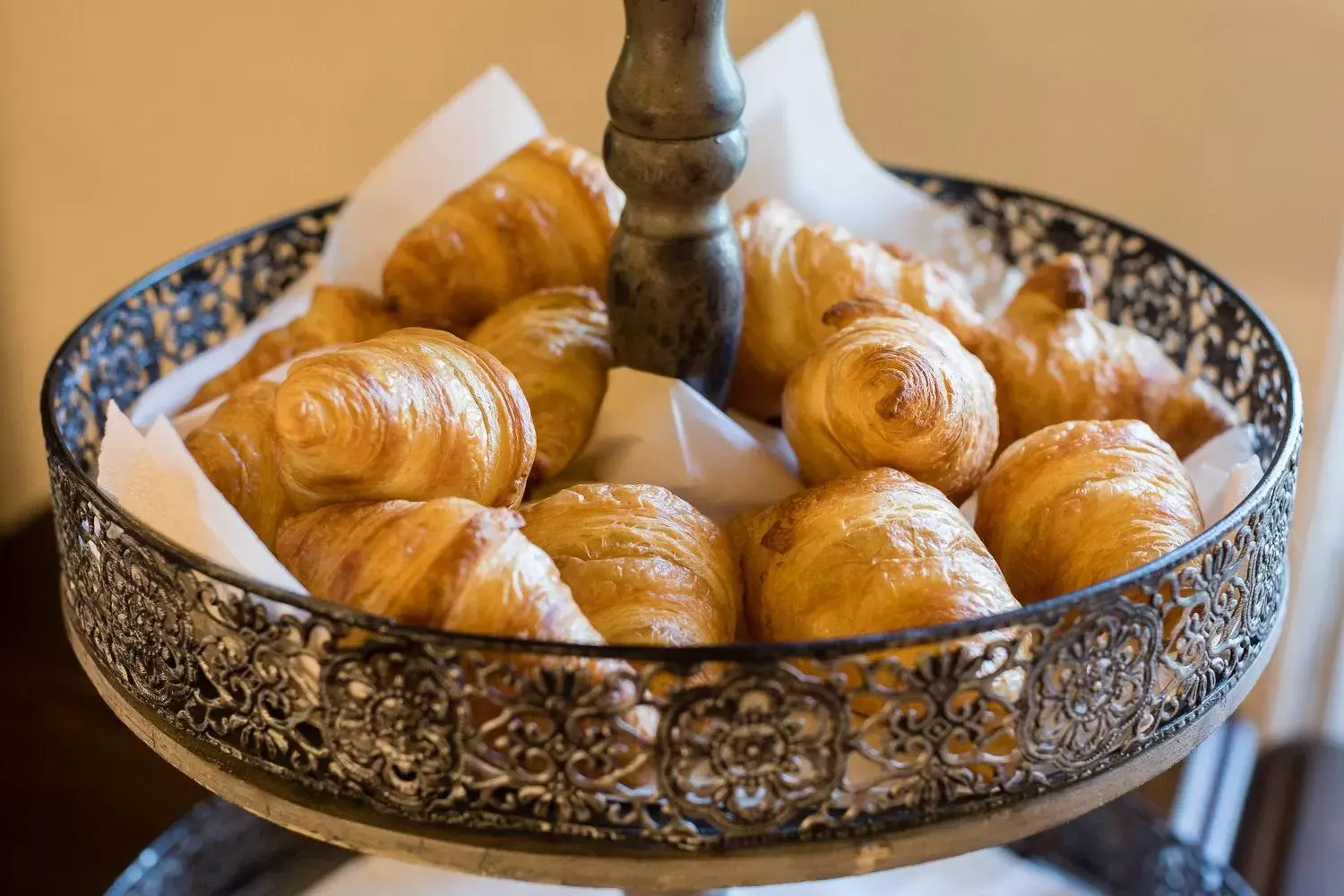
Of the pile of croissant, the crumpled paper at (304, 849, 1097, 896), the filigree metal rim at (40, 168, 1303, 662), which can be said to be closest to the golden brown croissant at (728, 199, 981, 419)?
the pile of croissant

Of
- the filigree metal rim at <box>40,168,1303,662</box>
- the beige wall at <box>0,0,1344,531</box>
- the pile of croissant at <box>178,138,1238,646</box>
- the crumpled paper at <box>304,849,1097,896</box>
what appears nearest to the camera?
the filigree metal rim at <box>40,168,1303,662</box>

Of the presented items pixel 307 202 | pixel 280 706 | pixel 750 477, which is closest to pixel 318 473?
pixel 280 706

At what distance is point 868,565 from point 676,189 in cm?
22

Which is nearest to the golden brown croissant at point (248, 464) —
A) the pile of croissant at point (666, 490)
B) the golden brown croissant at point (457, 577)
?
the pile of croissant at point (666, 490)

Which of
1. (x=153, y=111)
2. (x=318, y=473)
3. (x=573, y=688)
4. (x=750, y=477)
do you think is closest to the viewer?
(x=573, y=688)

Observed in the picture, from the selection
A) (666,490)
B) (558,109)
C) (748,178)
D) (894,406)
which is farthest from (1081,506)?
(558,109)

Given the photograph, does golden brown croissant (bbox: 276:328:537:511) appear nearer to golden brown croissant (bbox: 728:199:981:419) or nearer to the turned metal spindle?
the turned metal spindle

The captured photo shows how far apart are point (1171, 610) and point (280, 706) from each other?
0.37m

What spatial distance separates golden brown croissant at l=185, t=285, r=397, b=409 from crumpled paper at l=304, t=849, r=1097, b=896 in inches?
14.8

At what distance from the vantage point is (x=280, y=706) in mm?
545

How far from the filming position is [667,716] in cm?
50

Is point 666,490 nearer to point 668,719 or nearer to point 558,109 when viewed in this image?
point 668,719

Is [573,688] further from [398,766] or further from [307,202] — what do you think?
[307,202]

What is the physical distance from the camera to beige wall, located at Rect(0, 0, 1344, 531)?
3.75ft
